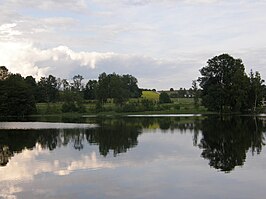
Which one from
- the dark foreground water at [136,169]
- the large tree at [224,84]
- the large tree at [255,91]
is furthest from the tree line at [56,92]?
the dark foreground water at [136,169]

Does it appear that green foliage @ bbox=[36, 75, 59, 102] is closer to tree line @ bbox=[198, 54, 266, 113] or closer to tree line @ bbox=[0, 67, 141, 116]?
tree line @ bbox=[0, 67, 141, 116]

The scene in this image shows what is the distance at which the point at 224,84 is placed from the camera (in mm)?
85875

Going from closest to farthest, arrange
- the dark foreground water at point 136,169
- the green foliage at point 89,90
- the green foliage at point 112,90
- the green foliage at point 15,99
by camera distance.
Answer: the dark foreground water at point 136,169 < the green foliage at point 15,99 < the green foliage at point 112,90 < the green foliage at point 89,90

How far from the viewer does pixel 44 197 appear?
1352 cm

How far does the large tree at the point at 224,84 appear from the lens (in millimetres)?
82375

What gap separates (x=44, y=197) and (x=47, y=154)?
38.4 feet

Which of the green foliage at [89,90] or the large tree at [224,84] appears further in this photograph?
the green foliage at [89,90]

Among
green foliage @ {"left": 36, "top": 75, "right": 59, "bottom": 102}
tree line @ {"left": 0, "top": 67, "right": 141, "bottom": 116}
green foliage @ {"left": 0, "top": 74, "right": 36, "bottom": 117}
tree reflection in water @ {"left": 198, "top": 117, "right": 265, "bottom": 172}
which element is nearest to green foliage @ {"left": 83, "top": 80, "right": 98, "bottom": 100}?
tree line @ {"left": 0, "top": 67, "right": 141, "bottom": 116}

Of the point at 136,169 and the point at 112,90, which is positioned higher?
the point at 112,90

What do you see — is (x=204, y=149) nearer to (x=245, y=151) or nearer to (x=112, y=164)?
(x=245, y=151)

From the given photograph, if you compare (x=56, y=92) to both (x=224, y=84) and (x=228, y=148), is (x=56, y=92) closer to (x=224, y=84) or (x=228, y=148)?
(x=224, y=84)

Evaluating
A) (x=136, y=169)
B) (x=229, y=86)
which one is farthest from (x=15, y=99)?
(x=136, y=169)

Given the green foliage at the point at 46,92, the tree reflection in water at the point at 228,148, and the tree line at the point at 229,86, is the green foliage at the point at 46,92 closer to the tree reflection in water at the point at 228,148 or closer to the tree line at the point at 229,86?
the tree line at the point at 229,86

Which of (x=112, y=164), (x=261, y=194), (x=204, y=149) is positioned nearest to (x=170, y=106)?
(x=204, y=149)
